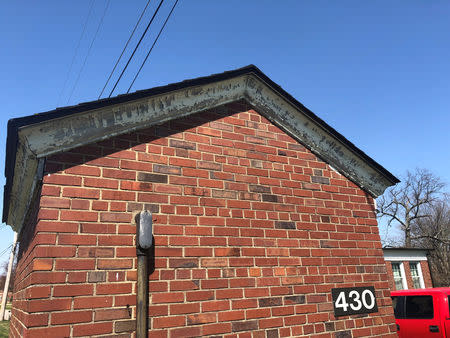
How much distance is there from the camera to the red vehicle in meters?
6.57

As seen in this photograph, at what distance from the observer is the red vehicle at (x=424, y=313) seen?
6566mm

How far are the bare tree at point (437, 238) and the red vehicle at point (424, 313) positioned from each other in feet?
76.5

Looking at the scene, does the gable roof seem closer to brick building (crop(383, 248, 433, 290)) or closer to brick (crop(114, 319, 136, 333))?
brick (crop(114, 319, 136, 333))

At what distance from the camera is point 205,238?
3.24 metres

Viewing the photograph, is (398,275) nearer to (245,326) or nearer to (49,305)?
(245,326)

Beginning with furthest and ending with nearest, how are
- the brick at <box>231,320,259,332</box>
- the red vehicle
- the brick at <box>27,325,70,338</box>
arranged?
the red vehicle, the brick at <box>231,320,259,332</box>, the brick at <box>27,325,70,338</box>

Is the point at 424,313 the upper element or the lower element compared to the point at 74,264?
lower

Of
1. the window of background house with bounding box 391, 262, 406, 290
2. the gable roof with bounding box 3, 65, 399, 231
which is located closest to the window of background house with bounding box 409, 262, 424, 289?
the window of background house with bounding box 391, 262, 406, 290

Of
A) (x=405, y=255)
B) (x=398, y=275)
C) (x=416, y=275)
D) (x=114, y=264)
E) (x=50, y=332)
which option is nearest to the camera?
(x=50, y=332)

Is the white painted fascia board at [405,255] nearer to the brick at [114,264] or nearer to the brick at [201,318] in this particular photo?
the brick at [201,318]

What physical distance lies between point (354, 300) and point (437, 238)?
1321 inches

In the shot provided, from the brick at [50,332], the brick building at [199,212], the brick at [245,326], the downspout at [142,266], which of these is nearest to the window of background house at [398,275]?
the brick building at [199,212]

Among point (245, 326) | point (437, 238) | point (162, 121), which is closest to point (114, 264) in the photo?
point (245, 326)

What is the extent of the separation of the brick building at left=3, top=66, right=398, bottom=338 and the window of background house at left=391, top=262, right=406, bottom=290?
56.3 ft
